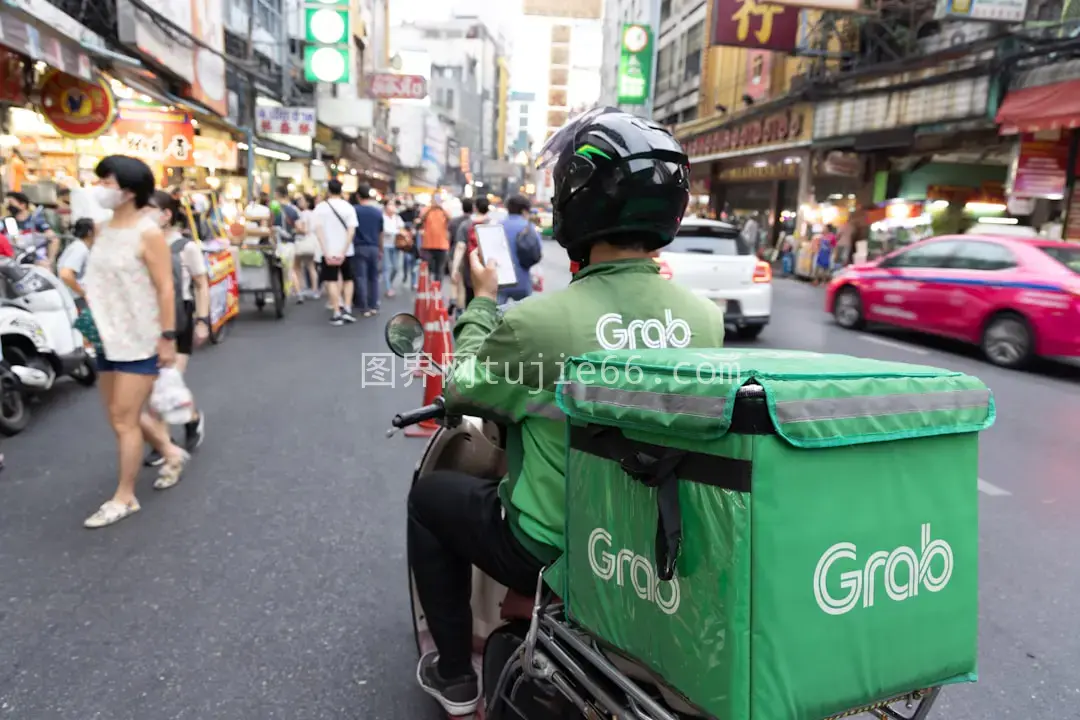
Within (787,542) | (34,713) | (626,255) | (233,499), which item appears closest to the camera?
(787,542)

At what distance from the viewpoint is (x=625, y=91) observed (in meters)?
34.7

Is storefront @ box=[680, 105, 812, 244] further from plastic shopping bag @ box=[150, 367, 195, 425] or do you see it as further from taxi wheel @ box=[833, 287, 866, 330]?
plastic shopping bag @ box=[150, 367, 195, 425]

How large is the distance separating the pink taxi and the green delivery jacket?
8.35m

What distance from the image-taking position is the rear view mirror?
2.31 m

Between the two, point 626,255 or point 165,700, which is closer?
point 626,255

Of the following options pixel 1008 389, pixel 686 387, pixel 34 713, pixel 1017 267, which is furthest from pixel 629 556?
pixel 1017 267

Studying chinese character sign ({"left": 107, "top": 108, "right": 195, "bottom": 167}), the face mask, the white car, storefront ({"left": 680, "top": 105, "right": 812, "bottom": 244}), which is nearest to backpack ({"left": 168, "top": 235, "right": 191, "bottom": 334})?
the face mask

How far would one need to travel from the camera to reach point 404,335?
2.34 metres

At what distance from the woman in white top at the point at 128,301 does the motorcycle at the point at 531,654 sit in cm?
238

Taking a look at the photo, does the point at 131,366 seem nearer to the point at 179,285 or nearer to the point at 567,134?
the point at 179,285

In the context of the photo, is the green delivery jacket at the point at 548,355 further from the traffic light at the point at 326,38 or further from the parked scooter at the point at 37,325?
the traffic light at the point at 326,38

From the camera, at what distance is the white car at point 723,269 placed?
31.9 ft

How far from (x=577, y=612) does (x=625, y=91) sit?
35643 mm

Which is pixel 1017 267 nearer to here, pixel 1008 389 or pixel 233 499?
pixel 1008 389
